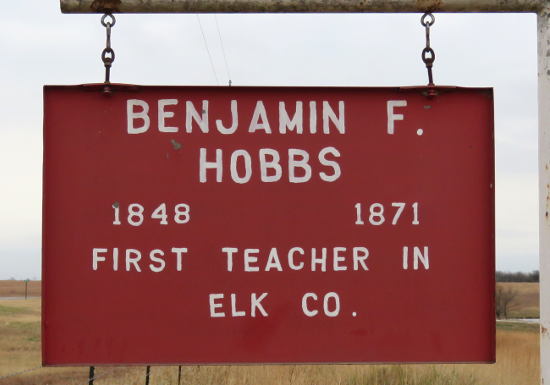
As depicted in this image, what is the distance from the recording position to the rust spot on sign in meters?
2.94

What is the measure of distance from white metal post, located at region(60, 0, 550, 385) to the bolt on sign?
182 mm

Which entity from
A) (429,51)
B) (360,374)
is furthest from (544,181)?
(360,374)

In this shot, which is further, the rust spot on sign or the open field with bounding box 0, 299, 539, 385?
the open field with bounding box 0, 299, 539, 385

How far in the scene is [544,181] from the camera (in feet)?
9.42

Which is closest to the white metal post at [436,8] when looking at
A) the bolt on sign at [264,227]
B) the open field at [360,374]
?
the bolt on sign at [264,227]

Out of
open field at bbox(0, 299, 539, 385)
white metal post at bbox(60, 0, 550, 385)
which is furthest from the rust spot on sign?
open field at bbox(0, 299, 539, 385)

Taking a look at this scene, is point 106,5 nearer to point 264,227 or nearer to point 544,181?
point 264,227

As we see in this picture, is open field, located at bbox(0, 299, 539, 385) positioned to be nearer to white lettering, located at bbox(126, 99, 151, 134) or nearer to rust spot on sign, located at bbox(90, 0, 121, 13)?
white lettering, located at bbox(126, 99, 151, 134)

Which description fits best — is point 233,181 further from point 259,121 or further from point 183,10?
point 183,10

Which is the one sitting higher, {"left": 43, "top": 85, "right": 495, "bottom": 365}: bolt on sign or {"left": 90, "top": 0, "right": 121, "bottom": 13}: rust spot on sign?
{"left": 90, "top": 0, "right": 121, "bottom": 13}: rust spot on sign

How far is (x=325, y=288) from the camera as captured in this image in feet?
9.58

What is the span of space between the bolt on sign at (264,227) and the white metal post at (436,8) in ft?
0.60

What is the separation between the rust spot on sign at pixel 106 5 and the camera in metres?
2.94

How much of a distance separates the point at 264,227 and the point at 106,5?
0.99 m
